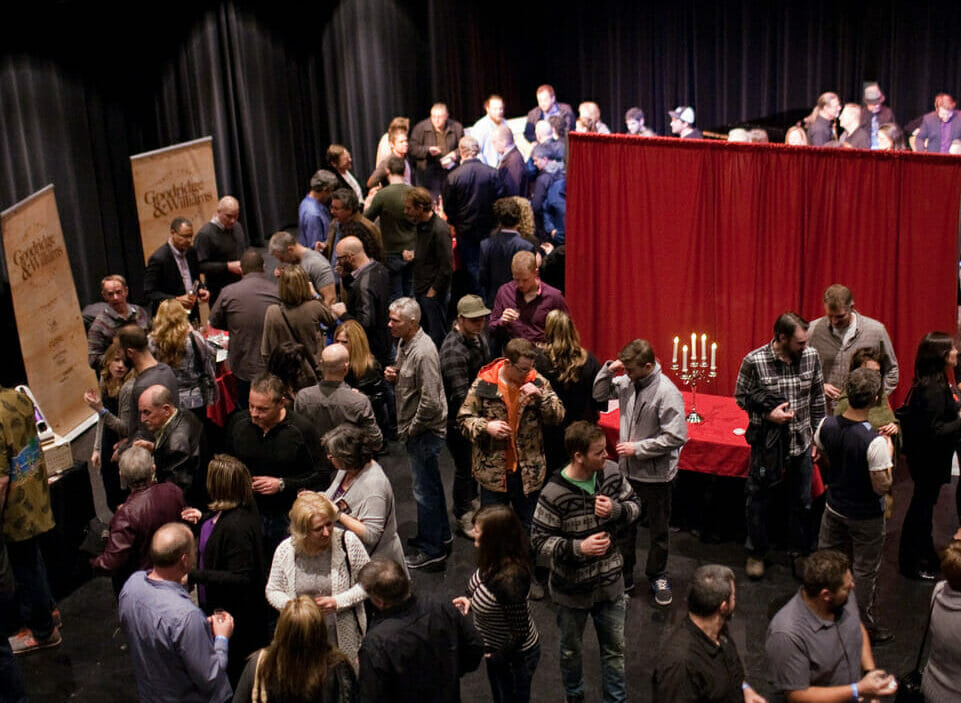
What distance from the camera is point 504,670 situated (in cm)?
443

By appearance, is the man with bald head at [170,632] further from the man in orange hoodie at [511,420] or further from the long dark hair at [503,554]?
the man in orange hoodie at [511,420]

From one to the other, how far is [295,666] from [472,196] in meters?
6.21

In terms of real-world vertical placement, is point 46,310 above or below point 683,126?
below

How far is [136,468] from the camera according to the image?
4.69 m

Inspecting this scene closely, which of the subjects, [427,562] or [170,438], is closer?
[170,438]

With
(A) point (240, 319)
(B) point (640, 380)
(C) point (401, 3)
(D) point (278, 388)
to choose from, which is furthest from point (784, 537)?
(C) point (401, 3)

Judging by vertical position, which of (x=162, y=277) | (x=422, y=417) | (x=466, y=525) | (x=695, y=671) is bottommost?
(x=466, y=525)

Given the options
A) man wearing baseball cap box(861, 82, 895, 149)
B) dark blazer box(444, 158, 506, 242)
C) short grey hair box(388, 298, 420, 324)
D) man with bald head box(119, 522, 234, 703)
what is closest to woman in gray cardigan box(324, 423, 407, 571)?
man with bald head box(119, 522, 234, 703)

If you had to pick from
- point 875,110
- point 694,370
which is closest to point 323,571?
point 694,370

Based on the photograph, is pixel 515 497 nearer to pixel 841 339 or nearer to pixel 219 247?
pixel 841 339

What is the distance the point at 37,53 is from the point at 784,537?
27.2ft

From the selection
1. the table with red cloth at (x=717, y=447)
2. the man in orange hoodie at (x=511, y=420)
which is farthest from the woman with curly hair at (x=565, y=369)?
the table with red cloth at (x=717, y=447)

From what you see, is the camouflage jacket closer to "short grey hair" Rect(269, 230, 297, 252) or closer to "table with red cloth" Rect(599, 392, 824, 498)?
"table with red cloth" Rect(599, 392, 824, 498)

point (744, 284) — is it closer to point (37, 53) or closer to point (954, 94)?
point (37, 53)
